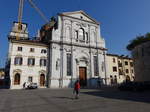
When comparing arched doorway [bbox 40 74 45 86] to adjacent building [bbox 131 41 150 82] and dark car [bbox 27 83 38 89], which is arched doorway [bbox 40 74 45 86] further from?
adjacent building [bbox 131 41 150 82]

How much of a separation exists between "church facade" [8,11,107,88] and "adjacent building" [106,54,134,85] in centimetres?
740

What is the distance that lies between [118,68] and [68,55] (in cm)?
2180

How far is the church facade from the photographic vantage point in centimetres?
3209

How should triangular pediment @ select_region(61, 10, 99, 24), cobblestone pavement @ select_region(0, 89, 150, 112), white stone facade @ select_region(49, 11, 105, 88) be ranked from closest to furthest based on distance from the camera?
cobblestone pavement @ select_region(0, 89, 150, 112), white stone facade @ select_region(49, 11, 105, 88), triangular pediment @ select_region(61, 10, 99, 24)

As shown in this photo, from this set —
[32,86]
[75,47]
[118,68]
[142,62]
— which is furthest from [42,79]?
[118,68]

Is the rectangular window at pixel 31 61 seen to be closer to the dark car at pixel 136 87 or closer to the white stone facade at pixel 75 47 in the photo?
the white stone facade at pixel 75 47

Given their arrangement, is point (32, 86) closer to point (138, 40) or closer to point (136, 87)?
point (136, 87)

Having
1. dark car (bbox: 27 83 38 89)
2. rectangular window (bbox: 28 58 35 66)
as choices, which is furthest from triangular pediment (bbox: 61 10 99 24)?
dark car (bbox: 27 83 38 89)

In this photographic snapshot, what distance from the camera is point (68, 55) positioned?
36.4m

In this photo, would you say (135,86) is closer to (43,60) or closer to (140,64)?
(140,64)

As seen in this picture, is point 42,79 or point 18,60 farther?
point 42,79

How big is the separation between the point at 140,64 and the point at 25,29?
35.8 meters

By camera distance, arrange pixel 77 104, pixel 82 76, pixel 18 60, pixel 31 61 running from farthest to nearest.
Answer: pixel 82 76
pixel 31 61
pixel 18 60
pixel 77 104

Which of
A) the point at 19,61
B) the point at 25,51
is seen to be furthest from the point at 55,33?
the point at 19,61
